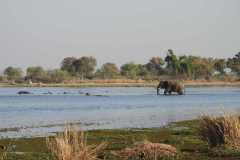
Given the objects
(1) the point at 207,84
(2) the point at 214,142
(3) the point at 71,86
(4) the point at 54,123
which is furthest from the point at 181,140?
(1) the point at 207,84

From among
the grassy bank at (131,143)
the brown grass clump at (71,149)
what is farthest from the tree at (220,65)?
the brown grass clump at (71,149)

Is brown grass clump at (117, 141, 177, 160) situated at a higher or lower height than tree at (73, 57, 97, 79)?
lower

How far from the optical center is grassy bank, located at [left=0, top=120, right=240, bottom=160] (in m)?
17.1

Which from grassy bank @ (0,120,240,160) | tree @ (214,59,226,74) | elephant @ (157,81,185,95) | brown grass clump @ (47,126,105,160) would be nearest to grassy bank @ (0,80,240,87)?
tree @ (214,59,226,74)

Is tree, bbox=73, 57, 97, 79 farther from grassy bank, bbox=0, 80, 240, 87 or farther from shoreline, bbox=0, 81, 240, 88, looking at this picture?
shoreline, bbox=0, 81, 240, 88

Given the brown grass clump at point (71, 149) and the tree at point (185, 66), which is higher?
the tree at point (185, 66)

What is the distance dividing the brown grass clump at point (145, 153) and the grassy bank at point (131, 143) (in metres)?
0.31

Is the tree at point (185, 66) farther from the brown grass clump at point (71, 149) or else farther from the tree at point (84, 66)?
the brown grass clump at point (71, 149)

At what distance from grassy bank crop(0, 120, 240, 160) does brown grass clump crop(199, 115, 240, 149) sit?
381 millimetres

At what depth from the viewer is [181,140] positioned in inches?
868

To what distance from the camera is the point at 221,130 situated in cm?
1855

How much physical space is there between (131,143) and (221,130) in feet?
12.0

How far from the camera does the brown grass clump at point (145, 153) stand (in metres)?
16.1

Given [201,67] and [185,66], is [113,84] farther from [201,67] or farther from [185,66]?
[201,67]
